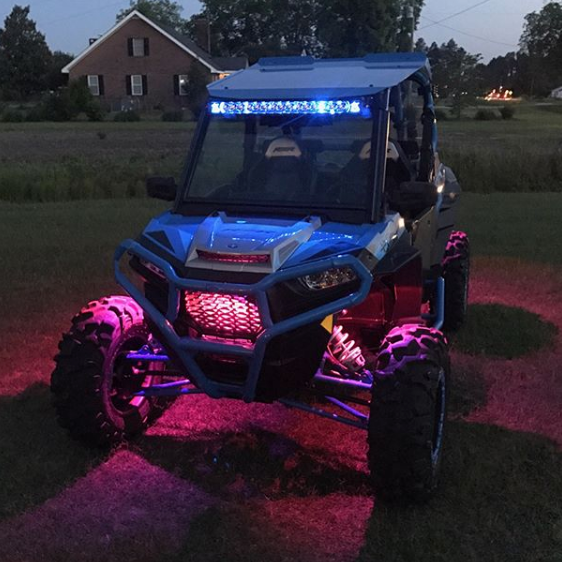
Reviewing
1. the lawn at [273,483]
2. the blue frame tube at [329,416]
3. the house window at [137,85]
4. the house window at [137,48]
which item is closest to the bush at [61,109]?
the house window at [137,85]

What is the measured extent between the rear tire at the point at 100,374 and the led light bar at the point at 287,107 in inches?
51.9

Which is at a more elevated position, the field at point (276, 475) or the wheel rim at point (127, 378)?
the wheel rim at point (127, 378)

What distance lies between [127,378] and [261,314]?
1403 millimetres

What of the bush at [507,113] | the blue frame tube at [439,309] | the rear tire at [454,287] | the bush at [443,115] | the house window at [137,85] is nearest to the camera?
the blue frame tube at [439,309]

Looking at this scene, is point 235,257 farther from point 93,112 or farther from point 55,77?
point 55,77

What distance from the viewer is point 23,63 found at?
7619 cm

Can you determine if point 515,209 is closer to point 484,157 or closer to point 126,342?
point 484,157

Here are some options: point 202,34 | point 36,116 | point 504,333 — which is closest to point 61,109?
point 36,116

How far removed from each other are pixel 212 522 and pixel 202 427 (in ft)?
3.89

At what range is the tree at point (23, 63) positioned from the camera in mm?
76062

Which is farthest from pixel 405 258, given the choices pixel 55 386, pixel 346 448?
pixel 55 386

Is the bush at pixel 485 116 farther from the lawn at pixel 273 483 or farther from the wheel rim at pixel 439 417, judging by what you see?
the wheel rim at pixel 439 417

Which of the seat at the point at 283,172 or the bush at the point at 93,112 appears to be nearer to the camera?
the seat at the point at 283,172

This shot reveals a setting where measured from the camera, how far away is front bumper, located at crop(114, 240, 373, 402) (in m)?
3.73
